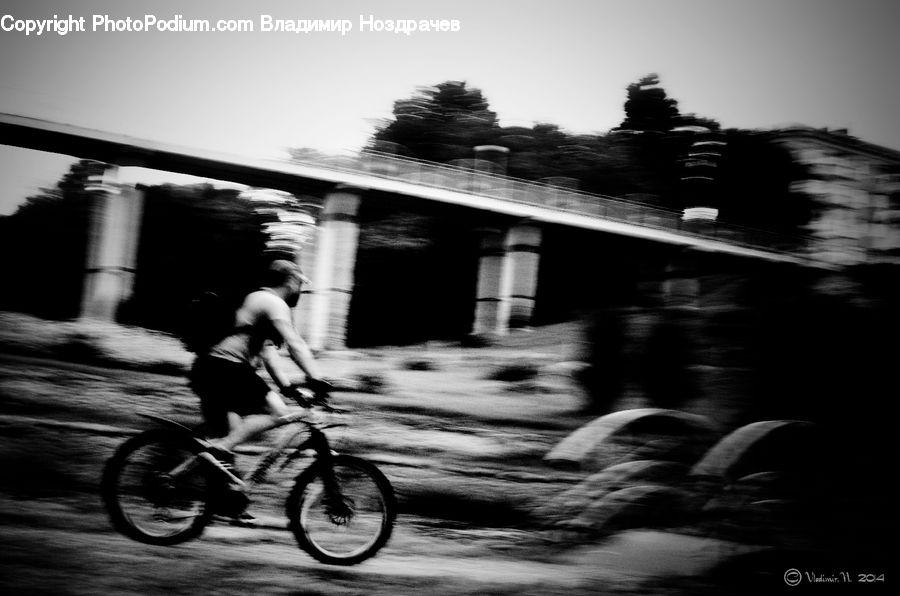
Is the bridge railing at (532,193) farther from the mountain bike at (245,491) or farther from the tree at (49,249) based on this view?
the mountain bike at (245,491)

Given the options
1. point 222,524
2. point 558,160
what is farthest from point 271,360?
point 558,160

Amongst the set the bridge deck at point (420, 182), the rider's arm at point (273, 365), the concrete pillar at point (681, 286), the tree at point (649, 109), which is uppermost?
the tree at point (649, 109)

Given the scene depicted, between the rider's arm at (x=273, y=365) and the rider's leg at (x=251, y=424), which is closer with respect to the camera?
the rider's leg at (x=251, y=424)

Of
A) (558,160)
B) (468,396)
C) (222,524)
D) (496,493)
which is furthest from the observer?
(558,160)

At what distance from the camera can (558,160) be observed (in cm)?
645

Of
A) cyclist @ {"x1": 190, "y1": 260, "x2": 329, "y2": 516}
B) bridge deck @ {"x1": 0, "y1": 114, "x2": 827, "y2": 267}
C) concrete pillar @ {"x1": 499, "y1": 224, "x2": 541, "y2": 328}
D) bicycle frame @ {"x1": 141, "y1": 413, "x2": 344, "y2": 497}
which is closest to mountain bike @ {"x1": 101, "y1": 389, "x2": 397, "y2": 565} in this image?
bicycle frame @ {"x1": 141, "y1": 413, "x2": 344, "y2": 497}

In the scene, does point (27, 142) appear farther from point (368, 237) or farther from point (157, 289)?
point (368, 237)

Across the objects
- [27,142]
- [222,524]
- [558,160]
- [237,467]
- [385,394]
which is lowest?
[222,524]

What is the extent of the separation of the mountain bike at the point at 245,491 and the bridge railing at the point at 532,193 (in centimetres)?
257

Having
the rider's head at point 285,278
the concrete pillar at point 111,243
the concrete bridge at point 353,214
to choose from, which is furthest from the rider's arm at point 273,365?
the concrete pillar at point 111,243

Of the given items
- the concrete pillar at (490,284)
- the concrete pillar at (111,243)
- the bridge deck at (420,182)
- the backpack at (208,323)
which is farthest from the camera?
the concrete pillar at (490,284)

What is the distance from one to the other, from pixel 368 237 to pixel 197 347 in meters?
2.02

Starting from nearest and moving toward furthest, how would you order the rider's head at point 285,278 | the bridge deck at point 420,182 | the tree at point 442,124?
1. the rider's head at point 285,278
2. the bridge deck at point 420,182
3. the tree at point 442,124

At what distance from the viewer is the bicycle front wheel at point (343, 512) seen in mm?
4387
